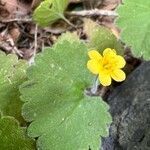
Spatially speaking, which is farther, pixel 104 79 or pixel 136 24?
pixel 136 24

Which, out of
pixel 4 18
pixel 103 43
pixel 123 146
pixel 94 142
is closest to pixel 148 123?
pixel 123 146

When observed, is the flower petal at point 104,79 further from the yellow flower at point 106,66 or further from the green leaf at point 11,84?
the green leaf at point 11,84

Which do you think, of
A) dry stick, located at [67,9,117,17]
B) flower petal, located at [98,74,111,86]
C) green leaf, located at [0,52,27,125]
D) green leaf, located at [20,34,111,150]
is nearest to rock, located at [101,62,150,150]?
green leaf, located at [20,34,111,150]

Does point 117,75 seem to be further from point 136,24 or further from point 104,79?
point 136,24

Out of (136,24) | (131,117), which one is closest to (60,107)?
(131,117)

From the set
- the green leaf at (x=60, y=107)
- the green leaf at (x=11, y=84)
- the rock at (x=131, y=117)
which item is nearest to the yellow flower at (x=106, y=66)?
the green leaf at (x=60, y=107)

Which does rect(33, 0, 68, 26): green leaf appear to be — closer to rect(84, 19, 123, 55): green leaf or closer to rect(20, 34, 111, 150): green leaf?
rect(84, 19, 123, 55): green leaf
